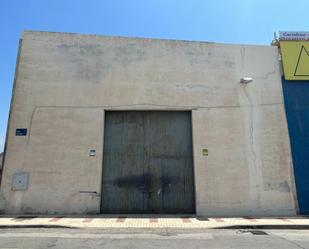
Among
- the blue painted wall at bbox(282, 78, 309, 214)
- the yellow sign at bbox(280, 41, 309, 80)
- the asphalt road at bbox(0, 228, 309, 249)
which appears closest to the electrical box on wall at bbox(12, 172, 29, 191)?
the asphalt road at bbox(0, 228, 309, 249)

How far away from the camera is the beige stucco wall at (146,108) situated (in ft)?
36.8

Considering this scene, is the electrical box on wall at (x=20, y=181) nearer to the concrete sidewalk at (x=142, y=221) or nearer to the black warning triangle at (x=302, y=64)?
the concrete sidewalk at (x=142, y=221)

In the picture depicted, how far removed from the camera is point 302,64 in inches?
520

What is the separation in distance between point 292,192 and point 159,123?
20.7 ft

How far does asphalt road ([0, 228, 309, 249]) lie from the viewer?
6.47 meters

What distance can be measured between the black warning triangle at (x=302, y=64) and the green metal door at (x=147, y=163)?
5.66m

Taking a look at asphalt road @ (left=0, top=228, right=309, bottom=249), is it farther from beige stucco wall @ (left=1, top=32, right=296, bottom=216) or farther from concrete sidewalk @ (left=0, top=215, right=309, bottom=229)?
beige stucco wall @ (left=1, top=32, right=296, bottom=216)

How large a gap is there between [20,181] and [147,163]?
16.6ft

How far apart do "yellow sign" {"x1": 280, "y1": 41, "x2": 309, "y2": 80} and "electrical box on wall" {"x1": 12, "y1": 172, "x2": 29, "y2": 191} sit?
1218 cm

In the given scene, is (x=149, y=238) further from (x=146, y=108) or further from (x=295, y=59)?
(x=295, y=59)

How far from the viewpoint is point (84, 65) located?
12.4 m

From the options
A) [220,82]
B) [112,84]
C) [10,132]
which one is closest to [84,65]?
[112,84]

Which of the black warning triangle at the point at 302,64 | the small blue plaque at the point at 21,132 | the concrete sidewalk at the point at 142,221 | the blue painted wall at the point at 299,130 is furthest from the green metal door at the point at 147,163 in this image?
the black warning triangle at the point at 302,64

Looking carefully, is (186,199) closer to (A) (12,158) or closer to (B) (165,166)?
(B) (165,166)
